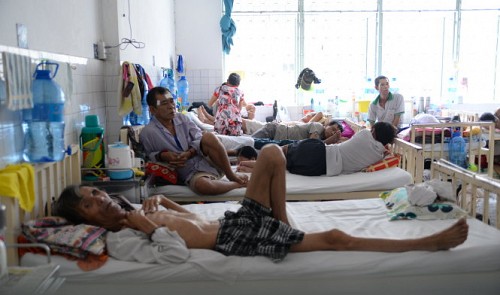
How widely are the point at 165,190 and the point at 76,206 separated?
4.16 ft

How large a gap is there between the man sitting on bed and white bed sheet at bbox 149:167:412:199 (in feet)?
0.35

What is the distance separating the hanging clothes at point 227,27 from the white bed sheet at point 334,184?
409 centimetres

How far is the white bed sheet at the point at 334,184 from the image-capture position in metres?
3.52

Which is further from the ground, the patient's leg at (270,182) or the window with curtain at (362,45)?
the window with curtain at (362,45)

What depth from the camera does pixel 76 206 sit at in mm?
2287

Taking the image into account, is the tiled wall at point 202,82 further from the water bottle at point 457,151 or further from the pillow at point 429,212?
the pillow at point 429,212

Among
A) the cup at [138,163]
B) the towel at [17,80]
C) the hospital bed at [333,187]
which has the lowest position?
the hospital bed at [333,187]

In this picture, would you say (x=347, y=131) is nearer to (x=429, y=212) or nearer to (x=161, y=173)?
(x=161, y=173)

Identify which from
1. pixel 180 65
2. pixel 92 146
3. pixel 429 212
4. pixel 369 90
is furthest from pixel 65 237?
pixel 369 90

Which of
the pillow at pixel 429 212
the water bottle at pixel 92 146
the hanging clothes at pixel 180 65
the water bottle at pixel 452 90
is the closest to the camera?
the pillow at pixel 429 212

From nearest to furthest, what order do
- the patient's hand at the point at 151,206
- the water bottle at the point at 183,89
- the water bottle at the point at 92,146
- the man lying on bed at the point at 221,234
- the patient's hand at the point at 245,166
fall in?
the man lying on bed at the point at 221,234 → the patient's hand at the point at 151,206 → the water bottle at the point at 92,146 → the patient's hand at the point at 245,166 → the water bottle at the point at 183,89

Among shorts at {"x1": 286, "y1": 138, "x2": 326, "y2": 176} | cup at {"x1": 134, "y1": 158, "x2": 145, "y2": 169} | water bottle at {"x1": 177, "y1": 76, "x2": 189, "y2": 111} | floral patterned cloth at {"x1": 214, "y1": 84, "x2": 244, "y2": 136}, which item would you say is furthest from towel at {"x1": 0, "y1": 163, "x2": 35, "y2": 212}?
water bottle at {"x1": 177, "y1": 76, "x2": 189, "y2": 111}

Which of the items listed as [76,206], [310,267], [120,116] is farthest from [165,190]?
[310,267]

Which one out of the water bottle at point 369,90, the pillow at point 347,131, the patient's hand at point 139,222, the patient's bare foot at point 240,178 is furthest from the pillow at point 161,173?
the water bottle at point 369,90
